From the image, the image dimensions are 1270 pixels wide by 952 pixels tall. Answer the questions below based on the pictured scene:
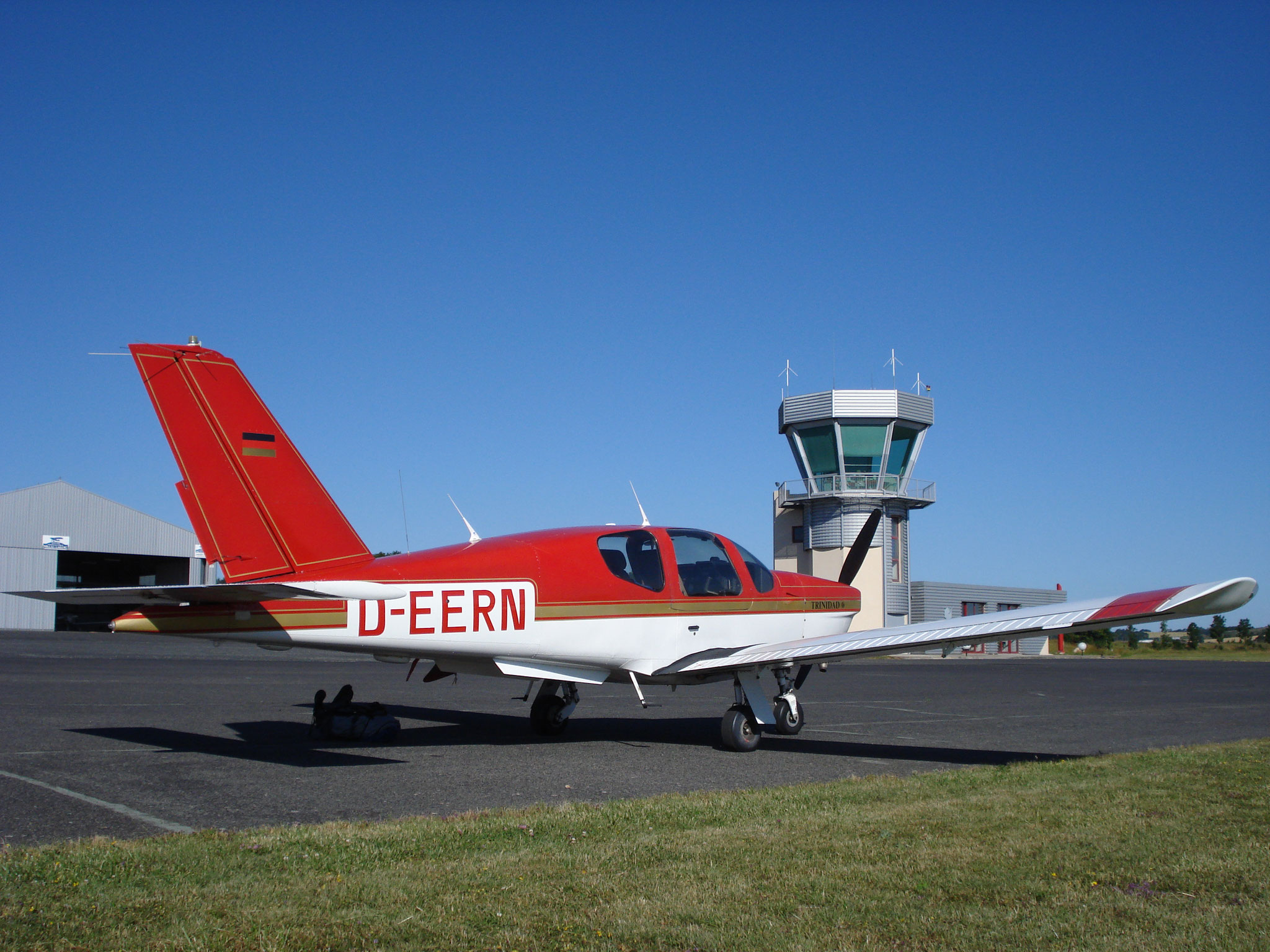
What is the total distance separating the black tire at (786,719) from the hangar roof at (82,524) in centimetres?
5134

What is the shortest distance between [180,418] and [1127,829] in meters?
8.52

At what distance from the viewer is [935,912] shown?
4449 millimetres

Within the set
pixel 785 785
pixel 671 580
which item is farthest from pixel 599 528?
pixel 785 785

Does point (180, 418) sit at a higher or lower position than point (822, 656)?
higher

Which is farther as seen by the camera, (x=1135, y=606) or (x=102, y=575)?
(x=102, y=575)

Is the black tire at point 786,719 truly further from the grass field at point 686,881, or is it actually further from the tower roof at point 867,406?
the tower roof at point 867,406

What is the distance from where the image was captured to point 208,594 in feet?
27.1

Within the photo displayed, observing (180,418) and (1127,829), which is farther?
(180,418)

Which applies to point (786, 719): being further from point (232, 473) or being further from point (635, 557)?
point (232, 473)

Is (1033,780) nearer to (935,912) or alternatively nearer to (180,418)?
(935,912)

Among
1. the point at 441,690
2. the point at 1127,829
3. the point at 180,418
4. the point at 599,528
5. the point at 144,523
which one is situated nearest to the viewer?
the point at 1127,829

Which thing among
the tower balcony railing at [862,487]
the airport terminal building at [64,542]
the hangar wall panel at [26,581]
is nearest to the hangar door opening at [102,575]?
the airport terminal building at [64,542]

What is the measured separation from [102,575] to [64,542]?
17.8 metres

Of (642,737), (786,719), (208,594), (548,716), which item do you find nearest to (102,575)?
(548,716)
